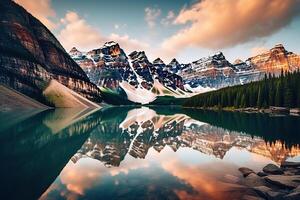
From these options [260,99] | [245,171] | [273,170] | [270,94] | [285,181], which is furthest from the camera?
[260,99]

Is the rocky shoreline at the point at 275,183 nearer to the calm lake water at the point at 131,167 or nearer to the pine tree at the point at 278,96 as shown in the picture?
the calm lake water at the point at 131,167

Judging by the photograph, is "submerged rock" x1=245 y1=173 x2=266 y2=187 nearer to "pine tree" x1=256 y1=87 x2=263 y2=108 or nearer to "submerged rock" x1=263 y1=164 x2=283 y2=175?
"submerged rock" x1=263 y1=164 x2=283 y2=175

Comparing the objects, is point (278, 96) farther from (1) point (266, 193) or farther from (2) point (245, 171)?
Answer: (1) point (266, 193)

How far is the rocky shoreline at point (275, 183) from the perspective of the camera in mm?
18156

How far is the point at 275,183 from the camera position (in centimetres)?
2100

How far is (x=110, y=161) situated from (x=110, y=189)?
10609mm

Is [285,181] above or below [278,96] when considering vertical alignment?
below

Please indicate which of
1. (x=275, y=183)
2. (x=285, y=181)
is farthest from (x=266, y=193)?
(x=285, y=181)

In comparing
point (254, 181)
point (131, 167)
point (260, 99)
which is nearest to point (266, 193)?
point (254, 181)

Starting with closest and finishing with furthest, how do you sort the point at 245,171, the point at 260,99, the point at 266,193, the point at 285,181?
the point at 266,193
the point at 285,181
the point at 245,171
the point at 260,99

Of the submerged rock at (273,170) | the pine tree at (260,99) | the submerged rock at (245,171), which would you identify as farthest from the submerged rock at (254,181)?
the pine tree at (260,99)

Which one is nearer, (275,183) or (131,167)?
(275,183)

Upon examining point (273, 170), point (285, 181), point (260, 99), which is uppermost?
point (260, 99)

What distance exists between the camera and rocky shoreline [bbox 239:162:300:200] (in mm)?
18156
